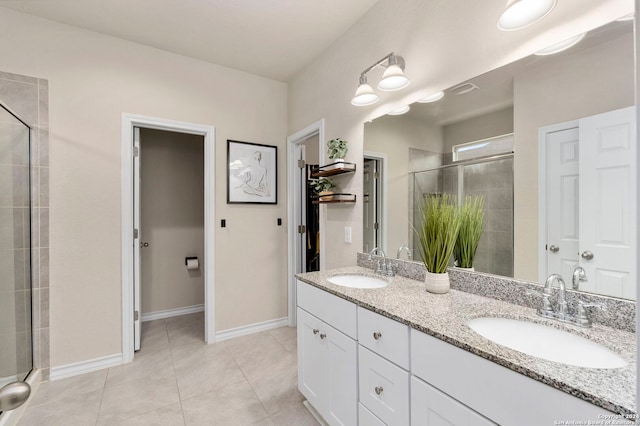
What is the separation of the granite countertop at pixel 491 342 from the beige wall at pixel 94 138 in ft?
6.05

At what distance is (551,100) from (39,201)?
325 cm

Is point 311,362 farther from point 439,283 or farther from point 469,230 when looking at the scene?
point 469,230

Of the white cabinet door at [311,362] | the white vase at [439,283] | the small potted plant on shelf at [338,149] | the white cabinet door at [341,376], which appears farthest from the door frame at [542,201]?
the small potted plant on shelf at [338,149]

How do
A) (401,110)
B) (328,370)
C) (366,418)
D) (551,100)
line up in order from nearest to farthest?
(551,100) < (366,418) < (328,370) < (401,110)

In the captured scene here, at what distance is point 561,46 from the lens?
114 cm

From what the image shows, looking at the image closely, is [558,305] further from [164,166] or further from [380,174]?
[164,166]

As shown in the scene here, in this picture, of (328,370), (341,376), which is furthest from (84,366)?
(341,376)

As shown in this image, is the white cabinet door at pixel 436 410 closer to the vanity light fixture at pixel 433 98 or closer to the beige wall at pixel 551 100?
the beige wall at pixel 551 100

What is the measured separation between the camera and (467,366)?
87 cm

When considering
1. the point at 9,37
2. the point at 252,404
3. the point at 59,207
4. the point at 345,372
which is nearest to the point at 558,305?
the point at 345,372

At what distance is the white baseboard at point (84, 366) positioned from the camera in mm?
2207

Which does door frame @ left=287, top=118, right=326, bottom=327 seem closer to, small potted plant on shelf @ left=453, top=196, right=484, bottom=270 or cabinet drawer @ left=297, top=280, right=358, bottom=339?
cabinet drawer @ left=297, top=280, right=358, bottom=339

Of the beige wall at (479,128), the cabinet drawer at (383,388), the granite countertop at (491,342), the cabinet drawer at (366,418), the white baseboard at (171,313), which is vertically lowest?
the white baseboard at (171,313)

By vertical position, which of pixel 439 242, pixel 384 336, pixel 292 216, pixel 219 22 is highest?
pixel 219 22
